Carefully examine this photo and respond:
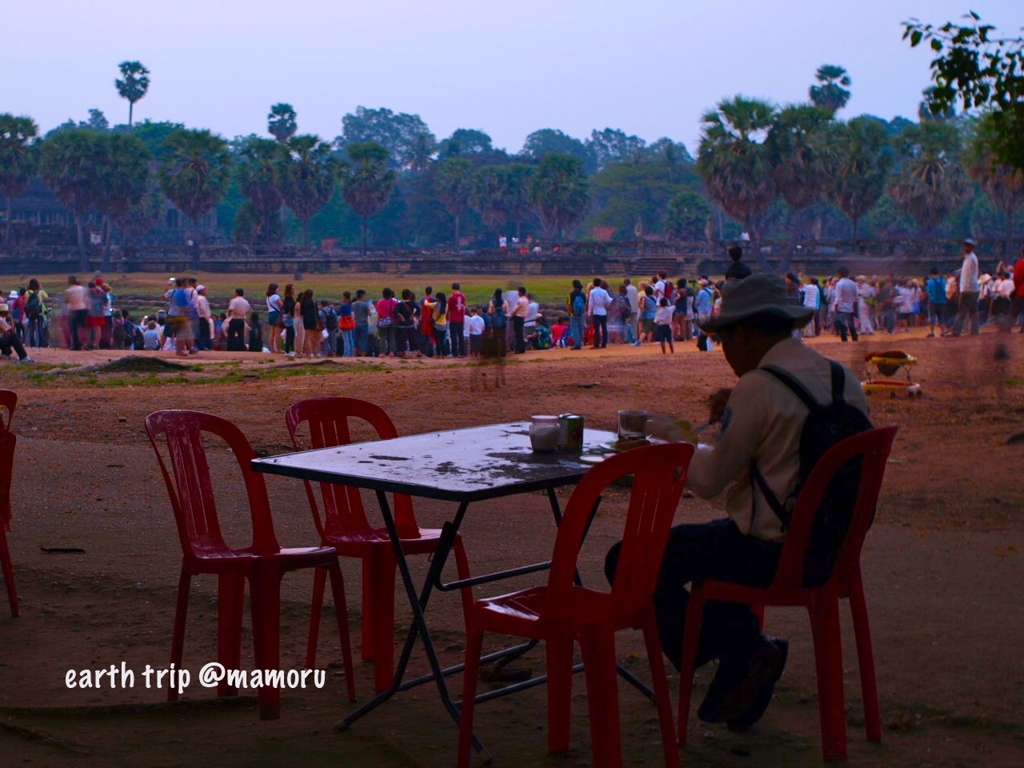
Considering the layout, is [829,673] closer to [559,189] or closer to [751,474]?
[751,474]

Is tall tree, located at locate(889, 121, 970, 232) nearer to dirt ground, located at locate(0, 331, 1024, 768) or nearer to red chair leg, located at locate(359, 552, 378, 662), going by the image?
dirt ground, located at locate(0, 331, 1024, 768)

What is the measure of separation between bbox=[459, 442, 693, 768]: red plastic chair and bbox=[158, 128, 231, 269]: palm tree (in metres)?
60.9

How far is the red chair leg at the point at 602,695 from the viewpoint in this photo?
9.82ft

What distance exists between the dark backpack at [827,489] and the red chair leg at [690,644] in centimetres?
32

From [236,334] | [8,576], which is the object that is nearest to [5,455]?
[8,576]

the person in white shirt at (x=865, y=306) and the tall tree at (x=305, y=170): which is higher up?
the tall tree at (x=305, y=170)

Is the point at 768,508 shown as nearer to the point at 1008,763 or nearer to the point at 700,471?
the point at 700,471

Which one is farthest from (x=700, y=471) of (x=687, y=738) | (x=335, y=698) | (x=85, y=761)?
(x=85, y=761)

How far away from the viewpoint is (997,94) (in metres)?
8.34

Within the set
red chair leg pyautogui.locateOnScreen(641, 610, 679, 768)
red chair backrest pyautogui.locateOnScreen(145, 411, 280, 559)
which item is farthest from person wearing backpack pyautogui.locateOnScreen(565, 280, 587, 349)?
red chair leg pyautogui.locateOnScreen(641, 610, 679, 768)

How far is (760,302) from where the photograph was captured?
138 inches

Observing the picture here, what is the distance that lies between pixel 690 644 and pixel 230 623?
58.1 inches

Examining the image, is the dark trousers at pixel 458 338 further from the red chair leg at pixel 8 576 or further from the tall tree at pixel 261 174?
the tall tree at pixel 261 174

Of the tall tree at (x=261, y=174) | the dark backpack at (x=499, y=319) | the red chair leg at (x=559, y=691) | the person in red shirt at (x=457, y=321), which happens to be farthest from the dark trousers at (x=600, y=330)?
the tall tree at (x=261, y=174)
